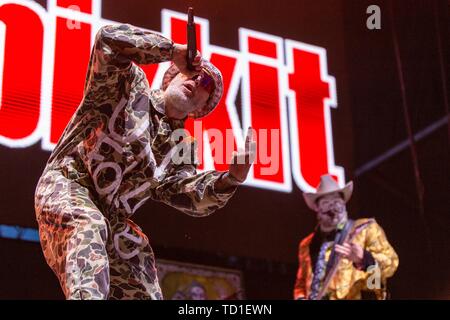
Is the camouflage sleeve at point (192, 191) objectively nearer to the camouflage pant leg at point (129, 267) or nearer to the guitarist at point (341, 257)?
the camouflage pant leg at point (129, 267)

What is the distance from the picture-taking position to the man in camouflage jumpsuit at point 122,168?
10.2 feet

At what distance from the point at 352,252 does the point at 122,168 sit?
2806 millimetres

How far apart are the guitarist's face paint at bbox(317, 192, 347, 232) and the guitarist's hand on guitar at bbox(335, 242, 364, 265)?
0.36m

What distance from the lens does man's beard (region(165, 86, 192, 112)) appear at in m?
3.54

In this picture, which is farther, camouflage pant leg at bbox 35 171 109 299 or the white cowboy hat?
the white cowboy hat

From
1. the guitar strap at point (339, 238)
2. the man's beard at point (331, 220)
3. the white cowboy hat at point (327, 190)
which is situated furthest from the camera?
the white cowboy hat at point (327, 190)

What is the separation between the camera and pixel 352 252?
582cm

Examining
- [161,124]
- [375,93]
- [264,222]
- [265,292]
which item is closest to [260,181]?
[264,222]

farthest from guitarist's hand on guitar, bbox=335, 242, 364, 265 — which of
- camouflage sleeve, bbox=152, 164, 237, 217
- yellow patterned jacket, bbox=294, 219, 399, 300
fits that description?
camouflage sleeve, bbox=152, 164, 237, 217

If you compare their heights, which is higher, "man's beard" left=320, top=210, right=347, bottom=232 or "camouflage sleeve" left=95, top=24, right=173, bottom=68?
"camouflage sleeve" left=95, top=24, right=173, bottom=68

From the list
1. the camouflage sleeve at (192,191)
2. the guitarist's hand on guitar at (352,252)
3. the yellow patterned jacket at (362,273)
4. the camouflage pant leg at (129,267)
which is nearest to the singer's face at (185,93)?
the camouflage sleeve at (192,191)

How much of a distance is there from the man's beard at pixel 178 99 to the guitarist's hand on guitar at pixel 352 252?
2.51 meters

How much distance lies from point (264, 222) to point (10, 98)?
85.0 inches

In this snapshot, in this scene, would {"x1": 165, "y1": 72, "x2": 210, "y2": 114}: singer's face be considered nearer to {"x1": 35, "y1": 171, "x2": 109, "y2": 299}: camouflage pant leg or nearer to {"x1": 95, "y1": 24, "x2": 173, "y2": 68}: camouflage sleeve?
{"x1": 95, "y1": 24, "x2": 173, "y2": 68}: camouflage sleeve
